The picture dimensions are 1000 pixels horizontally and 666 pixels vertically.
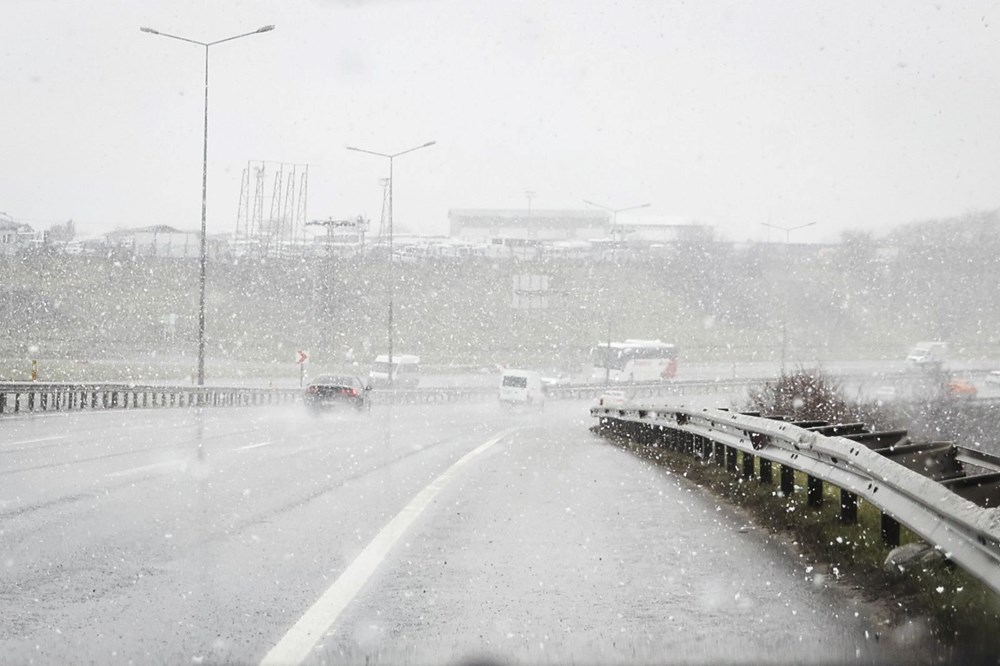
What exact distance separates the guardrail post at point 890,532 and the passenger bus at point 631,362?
68023mm

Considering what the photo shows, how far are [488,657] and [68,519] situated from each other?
5461 millimetres

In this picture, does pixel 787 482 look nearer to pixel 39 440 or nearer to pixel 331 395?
pixel 39 440

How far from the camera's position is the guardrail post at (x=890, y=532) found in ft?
26.4

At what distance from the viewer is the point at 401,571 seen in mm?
7684

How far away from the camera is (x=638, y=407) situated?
2227 centimetres

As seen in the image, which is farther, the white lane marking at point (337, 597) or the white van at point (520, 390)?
the white van at point (520, 390)

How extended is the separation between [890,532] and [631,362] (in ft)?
231

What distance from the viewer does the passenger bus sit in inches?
3081

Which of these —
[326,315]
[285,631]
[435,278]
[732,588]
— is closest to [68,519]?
[285,631]

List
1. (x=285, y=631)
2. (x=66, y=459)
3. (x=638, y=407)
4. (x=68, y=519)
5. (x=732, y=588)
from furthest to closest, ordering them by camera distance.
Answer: (x=638, y=407)
(x=66, y=459)
(x=68, y=519)
(x=732, y=588)
(x=285, y=631)

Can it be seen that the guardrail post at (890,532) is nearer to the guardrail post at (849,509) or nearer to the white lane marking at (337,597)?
the guardrail post at (849,509)

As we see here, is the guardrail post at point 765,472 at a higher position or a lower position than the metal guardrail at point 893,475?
lower

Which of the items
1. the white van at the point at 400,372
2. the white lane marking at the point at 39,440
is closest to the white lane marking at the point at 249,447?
the white lane marking at the point at 39,440

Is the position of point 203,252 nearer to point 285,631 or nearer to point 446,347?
point 285,631
